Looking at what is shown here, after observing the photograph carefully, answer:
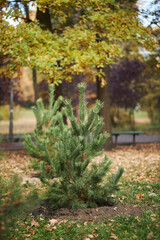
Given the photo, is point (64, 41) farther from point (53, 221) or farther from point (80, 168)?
point (53, 221)

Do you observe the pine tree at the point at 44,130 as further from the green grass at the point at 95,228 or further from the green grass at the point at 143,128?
the green grass at the point at 143,128

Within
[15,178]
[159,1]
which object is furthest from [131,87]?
[15,178]

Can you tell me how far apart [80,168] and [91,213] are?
762 millimetres

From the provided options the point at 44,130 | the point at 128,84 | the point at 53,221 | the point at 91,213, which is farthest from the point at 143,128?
the point at 53,221

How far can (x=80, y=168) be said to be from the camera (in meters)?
4.52

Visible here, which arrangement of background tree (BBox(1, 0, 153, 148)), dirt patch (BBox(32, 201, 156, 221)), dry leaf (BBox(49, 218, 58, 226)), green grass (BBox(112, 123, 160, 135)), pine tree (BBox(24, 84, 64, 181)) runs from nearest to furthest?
1. dry leaf (BBox(49, 218, 58, 226))
2. dirt patch (BBox(32, 201, 156, 221))
3. pine tree (BBox(24, 84, 64, 181))
4. background tree (BBox(1, 0, 153, 148))
5. green grass (BBox(112, 123, 160, 135))

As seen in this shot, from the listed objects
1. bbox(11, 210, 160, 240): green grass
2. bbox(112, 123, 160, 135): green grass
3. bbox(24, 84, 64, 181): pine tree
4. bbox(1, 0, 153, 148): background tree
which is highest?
bbox(1, 0, 153, 148): background tree

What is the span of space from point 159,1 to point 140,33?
256 cm

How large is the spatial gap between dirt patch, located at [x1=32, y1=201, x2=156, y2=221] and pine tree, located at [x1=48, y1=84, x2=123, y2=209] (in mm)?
104

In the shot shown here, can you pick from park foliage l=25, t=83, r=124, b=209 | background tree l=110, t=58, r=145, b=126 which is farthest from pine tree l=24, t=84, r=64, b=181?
background tree l=110, t=58, r=145, b=126

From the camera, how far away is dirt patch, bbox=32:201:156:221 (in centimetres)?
447

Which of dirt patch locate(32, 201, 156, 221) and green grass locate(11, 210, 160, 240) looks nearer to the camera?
green grass locate(11, 210, 160, 240)

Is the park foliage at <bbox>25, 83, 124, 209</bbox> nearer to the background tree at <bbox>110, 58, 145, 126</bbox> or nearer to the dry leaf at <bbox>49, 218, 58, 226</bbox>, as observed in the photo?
the dry leaf at <bbox>49, 218, 58, 226</bbox>

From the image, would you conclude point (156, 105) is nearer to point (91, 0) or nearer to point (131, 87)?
point (131, 87)
